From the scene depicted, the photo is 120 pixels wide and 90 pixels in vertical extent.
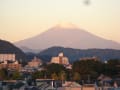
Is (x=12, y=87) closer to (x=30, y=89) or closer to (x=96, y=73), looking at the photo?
(x=30, y=89)

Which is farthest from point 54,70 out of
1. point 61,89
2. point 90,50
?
point 90,50

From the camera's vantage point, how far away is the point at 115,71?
4941 cm

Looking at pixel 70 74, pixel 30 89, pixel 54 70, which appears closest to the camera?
pixel 30 89

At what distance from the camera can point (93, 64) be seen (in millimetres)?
50844

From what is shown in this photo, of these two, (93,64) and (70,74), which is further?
(93,64)

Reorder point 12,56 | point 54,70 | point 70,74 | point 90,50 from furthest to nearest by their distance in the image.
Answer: point 90,50 → point 12,56 → point 54,70 → point 70,74

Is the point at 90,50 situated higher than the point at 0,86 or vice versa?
the point at 90,50

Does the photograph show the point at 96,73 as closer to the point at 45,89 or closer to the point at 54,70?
the point at 54,70

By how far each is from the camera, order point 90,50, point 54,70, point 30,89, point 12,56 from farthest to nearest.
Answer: point 90,50, point 12,56, point 54,70, point 30,89

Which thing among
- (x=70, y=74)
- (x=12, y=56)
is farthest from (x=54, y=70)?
(x=12, y=56)

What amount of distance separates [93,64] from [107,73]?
235cm

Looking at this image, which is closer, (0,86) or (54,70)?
(0,86)

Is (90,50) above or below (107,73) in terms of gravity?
above

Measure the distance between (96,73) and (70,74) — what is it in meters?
2.55
